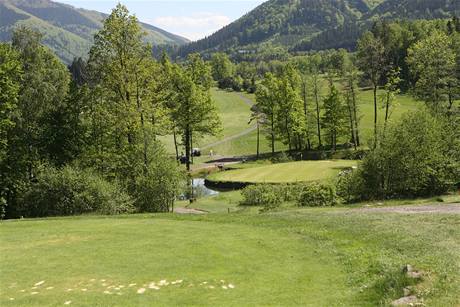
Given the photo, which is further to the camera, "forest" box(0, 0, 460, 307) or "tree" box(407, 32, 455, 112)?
"tree" box(407, 32, 455, 112)

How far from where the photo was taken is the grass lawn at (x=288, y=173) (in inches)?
2394

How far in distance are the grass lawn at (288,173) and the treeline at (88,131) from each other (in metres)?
20.8

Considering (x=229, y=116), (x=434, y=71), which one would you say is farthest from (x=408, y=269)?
(x=229, y=116)

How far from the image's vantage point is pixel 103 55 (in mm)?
42938

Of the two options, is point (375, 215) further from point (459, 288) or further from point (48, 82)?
point (48, 82)

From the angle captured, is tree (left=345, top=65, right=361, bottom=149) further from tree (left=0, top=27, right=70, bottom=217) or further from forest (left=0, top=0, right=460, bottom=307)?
tree (left=0, top=27, right=70, bottom=217)

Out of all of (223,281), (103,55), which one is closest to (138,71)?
(103,55)

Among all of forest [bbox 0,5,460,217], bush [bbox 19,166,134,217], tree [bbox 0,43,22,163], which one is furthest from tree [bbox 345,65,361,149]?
tree [bbox 0,43,22,163]

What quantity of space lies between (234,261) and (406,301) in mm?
8195

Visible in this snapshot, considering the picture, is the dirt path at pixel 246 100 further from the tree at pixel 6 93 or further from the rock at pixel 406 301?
the rock at pixel 406 301

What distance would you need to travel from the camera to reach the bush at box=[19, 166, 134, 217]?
38969mm

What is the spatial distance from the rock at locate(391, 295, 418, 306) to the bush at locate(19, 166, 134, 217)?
29.2 metres

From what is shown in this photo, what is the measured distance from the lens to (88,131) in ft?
162

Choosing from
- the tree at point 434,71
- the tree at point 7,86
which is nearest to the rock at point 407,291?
the tree at point 7,86
